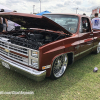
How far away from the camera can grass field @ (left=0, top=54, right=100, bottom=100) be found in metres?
2.38

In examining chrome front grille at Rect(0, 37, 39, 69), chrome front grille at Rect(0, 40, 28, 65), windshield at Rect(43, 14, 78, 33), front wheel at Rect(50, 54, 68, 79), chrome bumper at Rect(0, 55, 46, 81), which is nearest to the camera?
chrome bumper at Rect(0, 55, 46, 81)

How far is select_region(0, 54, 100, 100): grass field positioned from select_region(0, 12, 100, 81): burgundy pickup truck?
28cm

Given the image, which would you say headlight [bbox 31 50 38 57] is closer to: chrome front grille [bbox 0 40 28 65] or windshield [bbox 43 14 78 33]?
chrome front grille [bbox 0 40 28 65]

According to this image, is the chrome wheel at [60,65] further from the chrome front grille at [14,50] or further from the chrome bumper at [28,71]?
the chrome front grille at [14,50]

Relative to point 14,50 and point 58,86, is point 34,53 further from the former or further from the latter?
point 58,86

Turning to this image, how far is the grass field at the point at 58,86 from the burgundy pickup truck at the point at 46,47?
28cm

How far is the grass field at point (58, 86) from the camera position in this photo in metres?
2.38

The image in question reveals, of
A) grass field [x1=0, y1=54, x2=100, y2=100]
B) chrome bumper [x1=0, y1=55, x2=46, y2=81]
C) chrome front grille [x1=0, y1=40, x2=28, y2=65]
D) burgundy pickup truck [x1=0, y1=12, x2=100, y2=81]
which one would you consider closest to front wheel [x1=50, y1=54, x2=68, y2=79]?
burgundy pickup truck [x1=0, y1=12, x2=100, y2=81]

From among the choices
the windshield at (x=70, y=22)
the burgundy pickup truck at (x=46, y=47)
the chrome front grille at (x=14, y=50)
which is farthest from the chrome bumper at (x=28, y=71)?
the windshield at (x=70, y=22)

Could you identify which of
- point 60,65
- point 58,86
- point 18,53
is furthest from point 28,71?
point 60,65

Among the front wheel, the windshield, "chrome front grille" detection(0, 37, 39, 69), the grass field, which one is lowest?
the grass field

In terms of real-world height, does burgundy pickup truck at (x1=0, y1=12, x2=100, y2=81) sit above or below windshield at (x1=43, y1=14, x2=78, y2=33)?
below

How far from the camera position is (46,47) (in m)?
2.38

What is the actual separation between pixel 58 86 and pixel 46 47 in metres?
1.07
